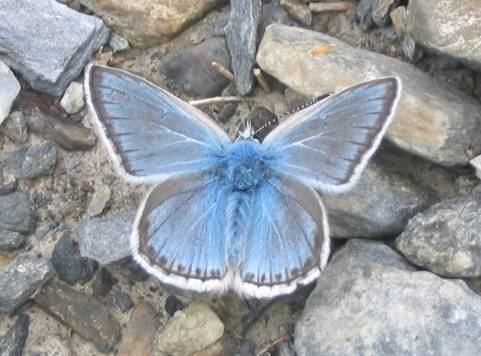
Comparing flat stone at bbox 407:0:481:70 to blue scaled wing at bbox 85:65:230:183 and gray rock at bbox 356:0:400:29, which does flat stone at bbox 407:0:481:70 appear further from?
blue scaled wing at bbox 85:65:230:183

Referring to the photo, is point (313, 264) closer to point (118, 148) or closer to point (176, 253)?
point (176, 253)

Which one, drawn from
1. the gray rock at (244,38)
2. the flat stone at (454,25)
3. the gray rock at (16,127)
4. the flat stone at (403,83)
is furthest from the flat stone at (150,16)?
the flat stone at (454,25)

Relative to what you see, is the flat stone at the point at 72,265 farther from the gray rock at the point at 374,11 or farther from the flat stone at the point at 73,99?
the gray rock at the point at 374,11

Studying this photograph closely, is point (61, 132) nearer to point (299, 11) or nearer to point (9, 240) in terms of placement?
point (9, 240)

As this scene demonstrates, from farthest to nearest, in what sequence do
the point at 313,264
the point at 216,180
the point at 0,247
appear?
the point at 0,247, the point at 216,180, the point at 313,264

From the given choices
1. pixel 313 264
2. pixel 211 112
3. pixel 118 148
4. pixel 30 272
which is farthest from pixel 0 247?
pixel 313 264

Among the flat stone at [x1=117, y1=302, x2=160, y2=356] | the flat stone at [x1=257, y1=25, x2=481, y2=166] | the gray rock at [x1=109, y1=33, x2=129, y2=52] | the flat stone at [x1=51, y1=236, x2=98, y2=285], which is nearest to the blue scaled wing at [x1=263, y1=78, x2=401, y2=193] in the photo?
the flat stone at [x1=257, y1=25, x2=481, y2=166]
